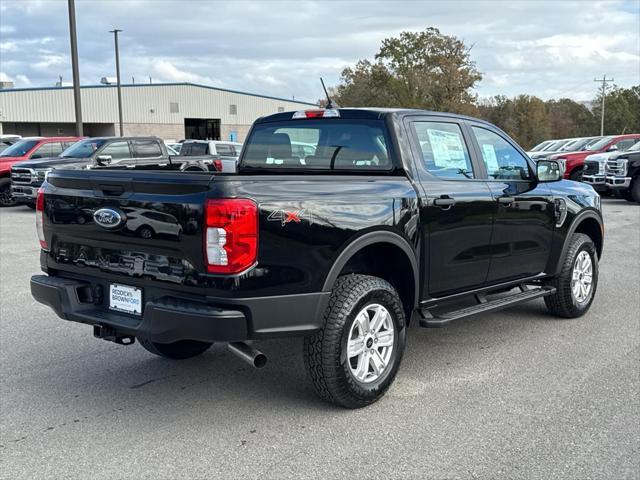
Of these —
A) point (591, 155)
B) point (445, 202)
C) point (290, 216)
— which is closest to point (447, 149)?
point (445, 202)

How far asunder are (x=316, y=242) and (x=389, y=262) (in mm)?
919

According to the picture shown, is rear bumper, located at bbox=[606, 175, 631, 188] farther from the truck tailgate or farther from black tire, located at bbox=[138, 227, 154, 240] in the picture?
black tire, located at bbox=[138, 227, 154, 240]

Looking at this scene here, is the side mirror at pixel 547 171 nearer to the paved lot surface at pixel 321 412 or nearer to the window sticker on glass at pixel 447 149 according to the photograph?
the window sticker on glass at pixel 447 149

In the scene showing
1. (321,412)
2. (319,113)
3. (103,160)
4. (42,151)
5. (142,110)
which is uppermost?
(142,110)

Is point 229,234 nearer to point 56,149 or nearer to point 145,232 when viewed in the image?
point 145,232

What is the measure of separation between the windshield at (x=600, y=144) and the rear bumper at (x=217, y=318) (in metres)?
20.1

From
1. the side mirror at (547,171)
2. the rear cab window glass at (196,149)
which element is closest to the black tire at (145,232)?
the side mirror at (547,171)

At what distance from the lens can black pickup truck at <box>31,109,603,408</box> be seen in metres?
3.55

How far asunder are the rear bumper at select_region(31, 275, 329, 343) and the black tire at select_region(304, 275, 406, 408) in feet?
0.46

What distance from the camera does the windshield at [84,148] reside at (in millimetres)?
15339

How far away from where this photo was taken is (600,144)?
21922mm

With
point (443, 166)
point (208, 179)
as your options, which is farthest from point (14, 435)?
point (443, 166)

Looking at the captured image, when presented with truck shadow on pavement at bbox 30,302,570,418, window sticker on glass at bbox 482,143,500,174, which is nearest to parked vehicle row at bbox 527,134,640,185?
window sticker on glass at bbox 482,143,500,174

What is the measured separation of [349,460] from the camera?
3500mm
